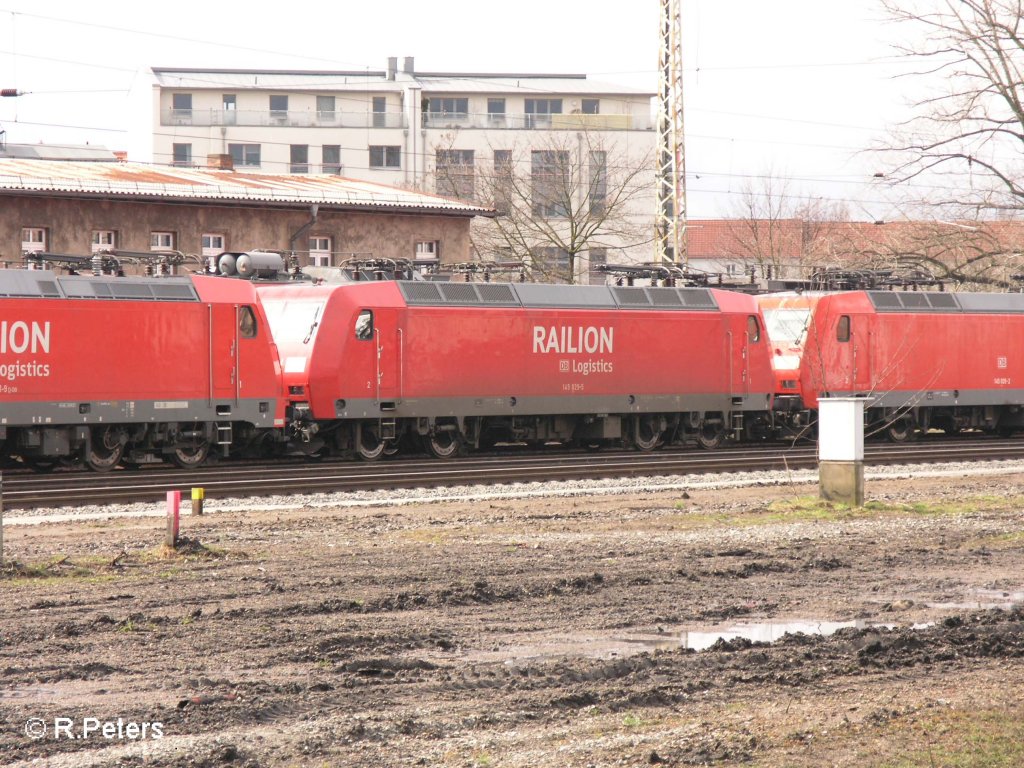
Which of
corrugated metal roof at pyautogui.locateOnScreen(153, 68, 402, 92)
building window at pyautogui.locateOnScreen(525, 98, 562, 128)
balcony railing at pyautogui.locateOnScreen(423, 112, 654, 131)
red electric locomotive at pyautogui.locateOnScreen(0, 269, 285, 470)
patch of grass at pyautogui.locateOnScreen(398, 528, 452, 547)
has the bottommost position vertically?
patch of grass at pyautogui.locateOnScreen(398, 528, 452, 547)

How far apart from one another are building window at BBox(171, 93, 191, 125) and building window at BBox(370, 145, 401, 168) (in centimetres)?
1088

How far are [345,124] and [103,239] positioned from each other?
48019mm

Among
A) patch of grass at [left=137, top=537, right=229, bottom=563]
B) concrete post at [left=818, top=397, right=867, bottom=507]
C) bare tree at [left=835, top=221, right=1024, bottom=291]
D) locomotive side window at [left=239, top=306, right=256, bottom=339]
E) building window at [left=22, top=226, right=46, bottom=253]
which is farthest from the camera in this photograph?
bare tree at [left=835, top=221, right=1024, bottom=291]

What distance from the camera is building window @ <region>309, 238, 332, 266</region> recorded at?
135 ft

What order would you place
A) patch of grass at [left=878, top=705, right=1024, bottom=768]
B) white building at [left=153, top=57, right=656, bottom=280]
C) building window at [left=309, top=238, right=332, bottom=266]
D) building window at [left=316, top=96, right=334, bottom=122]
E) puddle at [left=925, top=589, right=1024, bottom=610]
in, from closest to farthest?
patch of grass at [left=878, top=705, right=1024, bottom=768] → puddle at [left=925, top=589, right=1024, bottom=610] → building window at [left=309, top=238, right=332, bottom=266] → white building at [left=153, top=57, right=656, bottom=280] → building window at [left=316, top=96, right=334, bottom=122]

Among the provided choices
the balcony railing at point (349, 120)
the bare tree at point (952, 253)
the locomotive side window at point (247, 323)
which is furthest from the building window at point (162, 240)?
the balcony railing at point (349, 120)

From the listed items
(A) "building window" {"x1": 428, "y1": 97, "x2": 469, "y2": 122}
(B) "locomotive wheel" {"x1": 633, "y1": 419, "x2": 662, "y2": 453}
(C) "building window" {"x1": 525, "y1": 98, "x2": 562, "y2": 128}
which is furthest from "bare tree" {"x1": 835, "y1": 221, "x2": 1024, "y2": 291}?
(C) "building window" {"x1": 525, "y1": 98, "x2": 562, "y2": 128}

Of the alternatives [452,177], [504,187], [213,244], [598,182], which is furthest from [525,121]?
[213,244]

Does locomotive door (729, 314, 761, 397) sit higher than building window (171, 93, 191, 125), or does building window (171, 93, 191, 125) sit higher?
building window (171, 93, 191, 125)

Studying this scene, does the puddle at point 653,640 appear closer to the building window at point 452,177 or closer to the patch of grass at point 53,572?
the patch of grass at point 53,572

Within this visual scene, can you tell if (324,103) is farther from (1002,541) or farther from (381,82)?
(1002,541)

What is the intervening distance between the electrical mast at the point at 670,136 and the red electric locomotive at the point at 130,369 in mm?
15937

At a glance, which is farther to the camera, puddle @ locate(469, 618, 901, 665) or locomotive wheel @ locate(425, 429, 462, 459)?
locomotive wheel @ locate(425, 429, 462, 459)

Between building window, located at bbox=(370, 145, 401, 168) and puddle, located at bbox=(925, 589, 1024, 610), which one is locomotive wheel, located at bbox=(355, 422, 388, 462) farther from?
building window, located at bbox=(370, 145, 401, 168)
